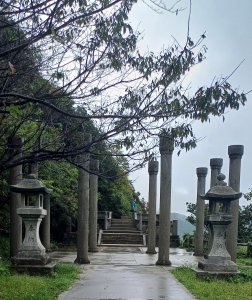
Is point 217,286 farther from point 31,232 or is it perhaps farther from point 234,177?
point 31,232

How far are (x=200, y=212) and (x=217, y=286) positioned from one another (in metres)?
10.4

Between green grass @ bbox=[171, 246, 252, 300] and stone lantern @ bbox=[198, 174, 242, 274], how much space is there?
367 millimetres

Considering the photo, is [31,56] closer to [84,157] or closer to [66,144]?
[66,144]

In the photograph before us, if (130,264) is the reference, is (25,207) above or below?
above

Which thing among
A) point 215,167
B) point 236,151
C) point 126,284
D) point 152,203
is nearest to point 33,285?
point 126,284

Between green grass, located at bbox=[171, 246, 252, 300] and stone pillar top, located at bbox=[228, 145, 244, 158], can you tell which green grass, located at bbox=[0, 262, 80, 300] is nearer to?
green grass, located at bbox=[171, 246, 252, 300]

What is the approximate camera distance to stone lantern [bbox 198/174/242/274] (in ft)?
42.1

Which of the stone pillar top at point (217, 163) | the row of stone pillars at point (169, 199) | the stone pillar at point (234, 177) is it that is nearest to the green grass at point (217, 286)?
the stone pillar at point (234, 177)

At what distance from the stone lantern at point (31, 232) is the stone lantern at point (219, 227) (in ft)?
14.7

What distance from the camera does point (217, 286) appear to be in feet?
36.6

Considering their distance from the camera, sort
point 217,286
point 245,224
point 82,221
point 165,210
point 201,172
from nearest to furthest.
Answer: point 217,286
point 165,210
point 82,221
point 201,172
point 245,224

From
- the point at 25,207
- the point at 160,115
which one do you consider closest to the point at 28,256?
the point at 25,207

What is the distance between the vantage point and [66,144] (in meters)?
8.76

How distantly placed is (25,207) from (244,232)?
652 inches
